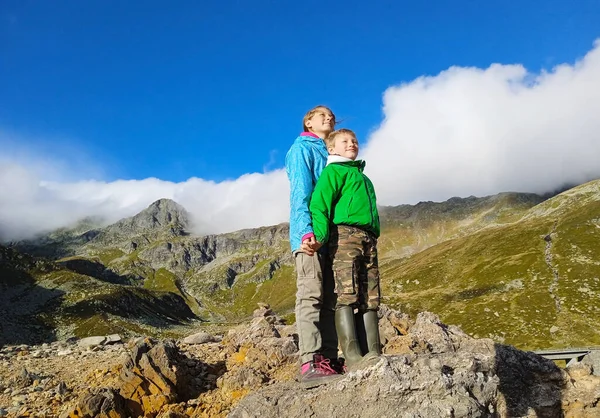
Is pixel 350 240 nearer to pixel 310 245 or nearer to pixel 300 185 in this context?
pixel 310 245

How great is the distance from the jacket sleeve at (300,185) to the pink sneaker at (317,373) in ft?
6.48

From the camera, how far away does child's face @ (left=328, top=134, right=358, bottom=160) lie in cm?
739

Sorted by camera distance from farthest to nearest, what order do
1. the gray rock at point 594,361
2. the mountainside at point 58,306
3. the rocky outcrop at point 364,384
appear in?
the mountainside at point 58,306 < the gray rock at point 594,361 < the rocky outcrop at point 364,384

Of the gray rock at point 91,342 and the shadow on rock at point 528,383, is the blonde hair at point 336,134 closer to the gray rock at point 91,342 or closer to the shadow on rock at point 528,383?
the shadow on rock at point 528,383

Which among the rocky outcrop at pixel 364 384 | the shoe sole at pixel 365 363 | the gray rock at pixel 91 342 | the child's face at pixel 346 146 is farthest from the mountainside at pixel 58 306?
the shoe sole at pixel 365 363

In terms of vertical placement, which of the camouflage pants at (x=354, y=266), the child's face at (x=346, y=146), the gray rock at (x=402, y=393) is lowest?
the gray rock at (x=402, y=393)

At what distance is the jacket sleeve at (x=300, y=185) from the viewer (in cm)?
697

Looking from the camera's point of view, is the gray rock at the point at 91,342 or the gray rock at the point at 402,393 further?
the gray rock at the point at 91,342

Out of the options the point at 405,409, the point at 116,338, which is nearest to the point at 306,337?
the point at 405,409

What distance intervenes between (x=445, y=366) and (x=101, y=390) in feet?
28.2

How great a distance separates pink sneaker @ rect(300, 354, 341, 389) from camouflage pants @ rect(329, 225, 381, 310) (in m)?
0.96

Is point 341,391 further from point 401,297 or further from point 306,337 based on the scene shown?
point 401,297

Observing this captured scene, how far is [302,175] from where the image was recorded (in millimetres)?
7551

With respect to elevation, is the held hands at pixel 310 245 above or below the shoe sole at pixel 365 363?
above
